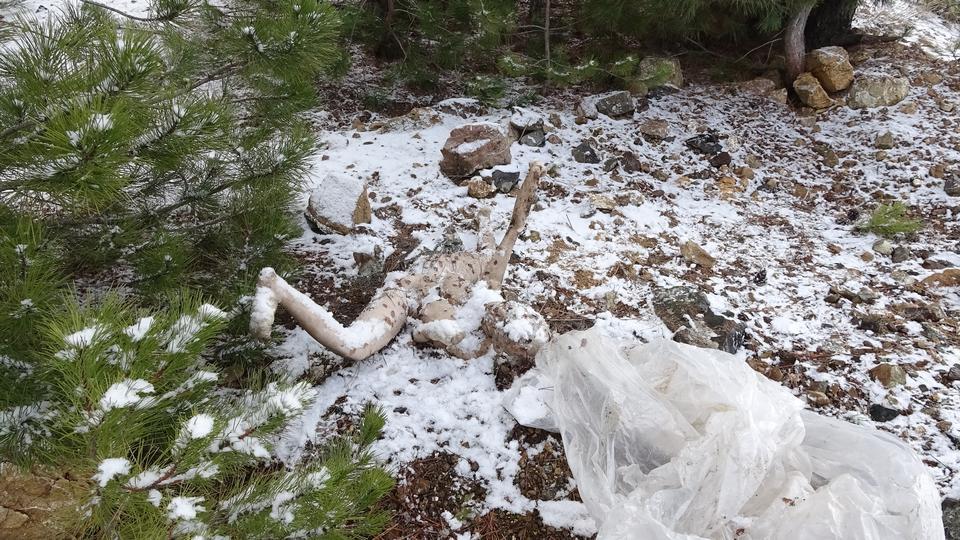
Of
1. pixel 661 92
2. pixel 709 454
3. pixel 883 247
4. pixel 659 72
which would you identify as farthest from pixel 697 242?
pixel 661 92

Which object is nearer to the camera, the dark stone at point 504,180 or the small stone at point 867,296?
the small stone at point 867,296

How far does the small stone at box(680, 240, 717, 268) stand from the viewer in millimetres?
3229

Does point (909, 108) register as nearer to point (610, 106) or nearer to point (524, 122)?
point (610, 106)

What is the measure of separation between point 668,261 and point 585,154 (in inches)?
51.2

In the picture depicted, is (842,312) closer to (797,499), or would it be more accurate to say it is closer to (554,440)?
(797,499)

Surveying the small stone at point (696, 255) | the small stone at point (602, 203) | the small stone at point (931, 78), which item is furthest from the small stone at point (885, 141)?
the small stone at point (602, 203)

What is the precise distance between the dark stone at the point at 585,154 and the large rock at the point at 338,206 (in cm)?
176

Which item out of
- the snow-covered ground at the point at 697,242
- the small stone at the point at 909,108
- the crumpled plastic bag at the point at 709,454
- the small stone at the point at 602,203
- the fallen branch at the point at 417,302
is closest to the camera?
the crumpled plastic bag at the point at 709,454

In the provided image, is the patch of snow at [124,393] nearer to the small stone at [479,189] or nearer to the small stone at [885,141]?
the small stone at [479,189]

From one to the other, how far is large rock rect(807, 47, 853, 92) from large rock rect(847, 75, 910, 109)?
139 mm

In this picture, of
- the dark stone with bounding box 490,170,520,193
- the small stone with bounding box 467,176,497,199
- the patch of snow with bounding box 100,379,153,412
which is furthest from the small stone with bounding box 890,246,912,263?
the patch of snow with bounding box 100,379,153,412

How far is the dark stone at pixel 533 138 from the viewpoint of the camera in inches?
167

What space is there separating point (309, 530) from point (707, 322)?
210 cm

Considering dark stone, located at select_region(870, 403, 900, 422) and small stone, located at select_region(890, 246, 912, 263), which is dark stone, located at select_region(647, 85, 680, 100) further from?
dark stone, located at select_region(870, 403, 900, 422)
